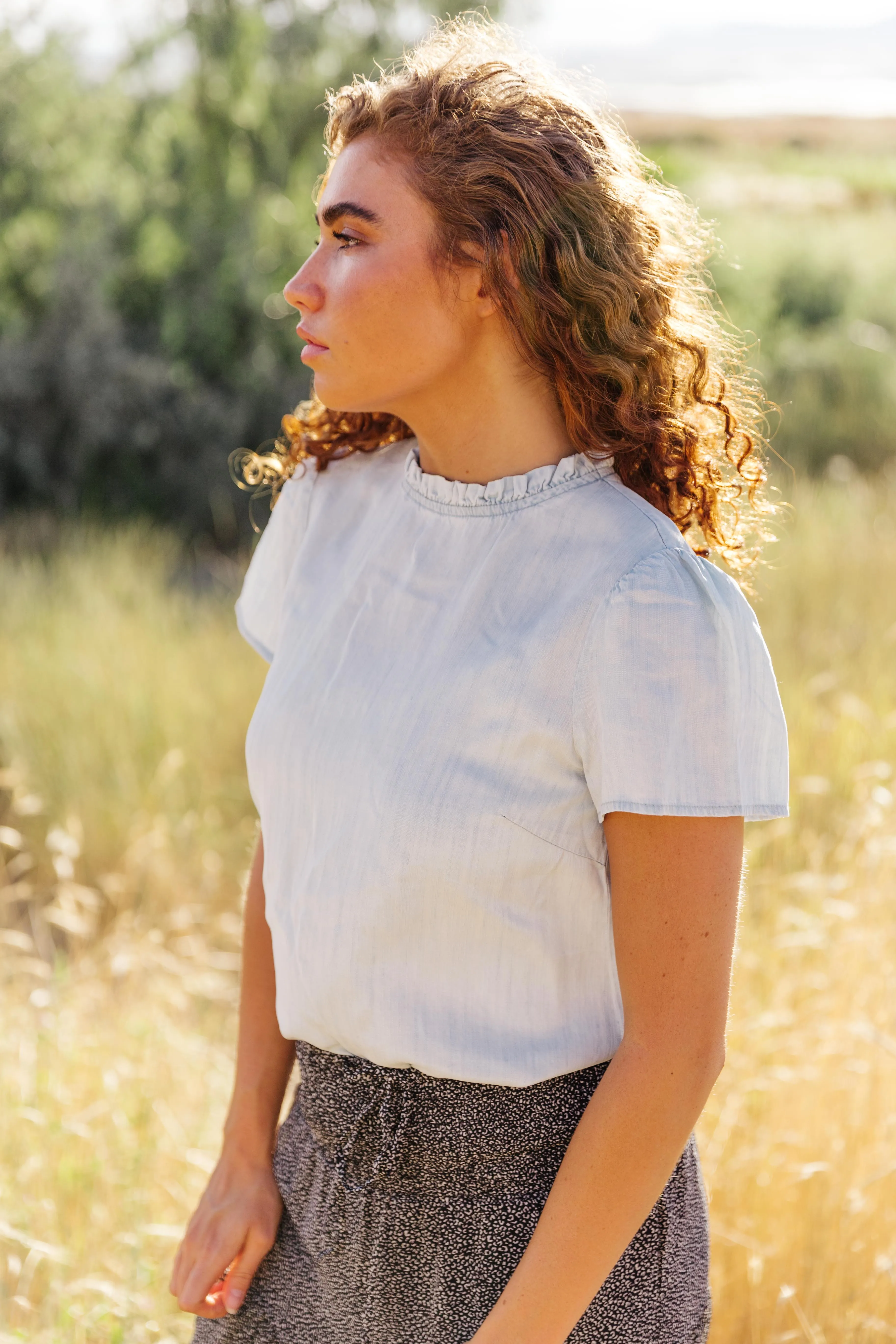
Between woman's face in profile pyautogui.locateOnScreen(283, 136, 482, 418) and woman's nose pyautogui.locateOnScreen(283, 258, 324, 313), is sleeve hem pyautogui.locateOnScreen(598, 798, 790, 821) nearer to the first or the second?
woman's face in profile pyautogui.locateOnScreen(283, 136, 482, 418)

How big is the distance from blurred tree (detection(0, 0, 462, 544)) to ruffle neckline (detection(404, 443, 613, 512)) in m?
7.60

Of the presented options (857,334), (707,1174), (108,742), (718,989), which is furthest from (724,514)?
(857,334)

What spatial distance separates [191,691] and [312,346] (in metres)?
3.62

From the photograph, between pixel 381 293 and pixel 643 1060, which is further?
pixel 381 293

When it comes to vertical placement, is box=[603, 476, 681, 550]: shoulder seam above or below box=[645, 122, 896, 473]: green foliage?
above

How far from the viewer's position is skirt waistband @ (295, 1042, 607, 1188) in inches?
50.1

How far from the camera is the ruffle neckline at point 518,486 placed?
1300 millimetres

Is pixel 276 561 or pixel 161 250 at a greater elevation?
pixel 276 561

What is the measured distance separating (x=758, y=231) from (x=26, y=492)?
10.8 meters

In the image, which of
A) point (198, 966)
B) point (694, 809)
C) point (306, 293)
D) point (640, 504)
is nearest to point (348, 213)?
point (306, 293)

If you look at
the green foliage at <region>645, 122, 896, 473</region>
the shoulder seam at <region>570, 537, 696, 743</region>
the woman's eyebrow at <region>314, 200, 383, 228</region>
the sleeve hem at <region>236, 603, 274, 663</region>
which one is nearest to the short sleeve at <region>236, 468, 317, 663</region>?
the sleeve hem at <region>236, 603, 274, 663</region>

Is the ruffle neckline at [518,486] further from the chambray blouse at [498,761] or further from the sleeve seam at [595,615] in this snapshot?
the sleeve seam at [595,615]

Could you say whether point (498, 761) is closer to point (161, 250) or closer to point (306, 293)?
point (306, 293)

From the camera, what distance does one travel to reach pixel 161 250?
31.2ft
